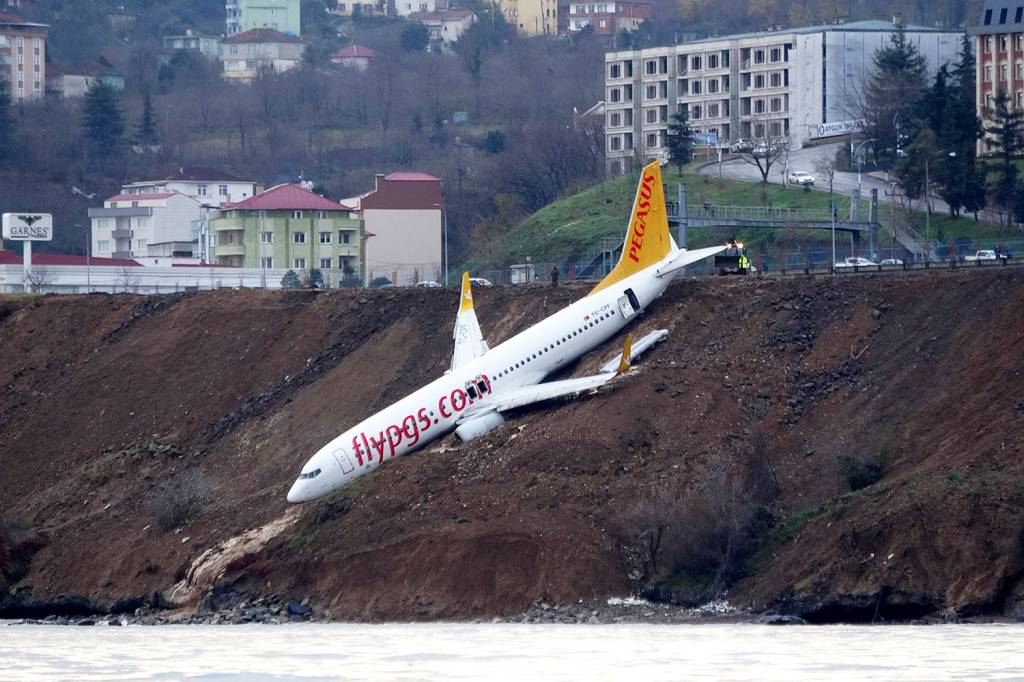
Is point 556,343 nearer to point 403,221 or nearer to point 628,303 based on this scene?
point 628,303

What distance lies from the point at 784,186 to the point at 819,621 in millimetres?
87622

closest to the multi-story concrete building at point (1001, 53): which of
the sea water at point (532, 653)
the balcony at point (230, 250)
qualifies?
the balcony at point (230, 250)

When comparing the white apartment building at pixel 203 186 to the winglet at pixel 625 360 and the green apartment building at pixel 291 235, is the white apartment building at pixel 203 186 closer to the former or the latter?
the green apartment building at pixel 291 235

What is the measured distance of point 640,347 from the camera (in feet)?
258

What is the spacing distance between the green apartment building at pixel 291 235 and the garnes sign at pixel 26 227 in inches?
1115

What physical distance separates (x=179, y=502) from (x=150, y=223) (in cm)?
9671

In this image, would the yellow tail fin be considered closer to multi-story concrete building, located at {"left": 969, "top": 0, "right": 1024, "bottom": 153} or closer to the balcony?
multi-story concrete building, located at {"left": 969, "top": 0, "right": 1024, "bottom": 153}

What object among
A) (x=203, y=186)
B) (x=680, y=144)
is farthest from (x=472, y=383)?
(x=203, y=186)

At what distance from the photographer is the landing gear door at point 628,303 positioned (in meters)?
80.4

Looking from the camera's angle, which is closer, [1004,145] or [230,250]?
[1004,145]

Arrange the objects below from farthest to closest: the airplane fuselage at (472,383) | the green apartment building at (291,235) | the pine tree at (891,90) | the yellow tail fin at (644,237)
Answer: the green apartment building at (291,235), the pine tree at (891,90), the yellow tail fin at (644,237), the airplane fuselage at (472,383)

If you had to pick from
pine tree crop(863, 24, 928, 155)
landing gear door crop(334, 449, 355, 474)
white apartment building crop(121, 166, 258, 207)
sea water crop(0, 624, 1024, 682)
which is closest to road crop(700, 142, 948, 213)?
pine tree crop(863, 24, 928, 155)

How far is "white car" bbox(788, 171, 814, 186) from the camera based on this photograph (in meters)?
144

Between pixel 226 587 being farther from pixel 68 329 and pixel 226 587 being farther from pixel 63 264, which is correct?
pixel 63 264
